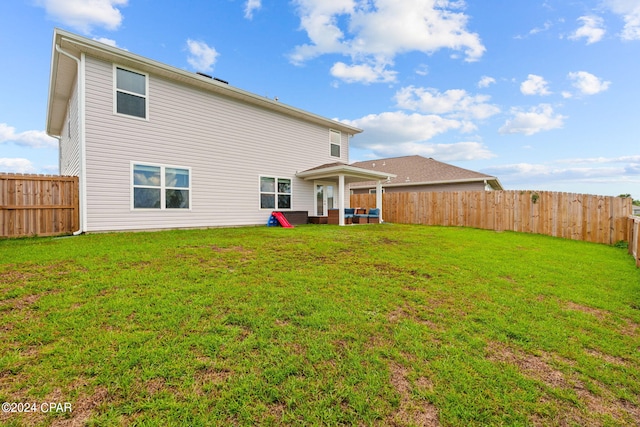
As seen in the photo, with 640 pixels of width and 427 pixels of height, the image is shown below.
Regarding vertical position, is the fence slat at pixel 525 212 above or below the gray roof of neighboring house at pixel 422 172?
below

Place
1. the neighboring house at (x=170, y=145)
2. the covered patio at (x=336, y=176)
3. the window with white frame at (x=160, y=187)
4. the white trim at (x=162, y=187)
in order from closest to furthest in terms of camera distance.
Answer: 1. the neighboring house at (x=170, y=145)
2. the white trim at (x=162, y=187)
3. the window with white frame at (x=160, y=187)
4. the covered patio at (x=336, y=176)

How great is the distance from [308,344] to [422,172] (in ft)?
71.8

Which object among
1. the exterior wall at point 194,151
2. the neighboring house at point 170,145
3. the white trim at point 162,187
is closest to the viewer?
the neighboring house at point 170,145

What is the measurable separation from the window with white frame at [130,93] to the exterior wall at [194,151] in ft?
0.57

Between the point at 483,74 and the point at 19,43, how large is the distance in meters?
19.0

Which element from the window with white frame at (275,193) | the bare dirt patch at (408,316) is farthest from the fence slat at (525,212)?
the bare dirt patch at (408,316)

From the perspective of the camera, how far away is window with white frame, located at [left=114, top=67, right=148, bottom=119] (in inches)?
332

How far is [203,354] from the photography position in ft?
7.46

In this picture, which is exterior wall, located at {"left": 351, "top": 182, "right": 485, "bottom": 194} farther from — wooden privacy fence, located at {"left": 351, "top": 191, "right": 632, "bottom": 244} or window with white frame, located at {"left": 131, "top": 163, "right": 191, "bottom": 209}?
window with white frame, located at {"left": 131, "top": 163, "right": 191, "bottom": 209}

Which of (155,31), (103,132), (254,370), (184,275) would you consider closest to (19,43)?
(155,31)

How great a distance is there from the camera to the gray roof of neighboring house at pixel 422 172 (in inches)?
780

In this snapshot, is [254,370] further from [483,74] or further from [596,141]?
[596,141]

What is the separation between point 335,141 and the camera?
15.3 meters

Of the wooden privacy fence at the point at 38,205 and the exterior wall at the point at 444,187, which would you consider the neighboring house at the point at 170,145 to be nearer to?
the wooden privacy fence at the point at 38,205
